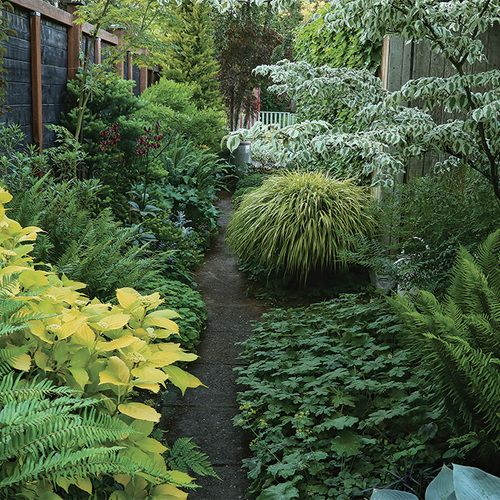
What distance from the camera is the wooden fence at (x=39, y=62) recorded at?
17.3 ft

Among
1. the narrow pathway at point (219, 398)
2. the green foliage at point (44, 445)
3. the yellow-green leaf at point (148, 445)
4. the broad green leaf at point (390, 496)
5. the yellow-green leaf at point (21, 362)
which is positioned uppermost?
the yellow-green leaf at point (21, 362)

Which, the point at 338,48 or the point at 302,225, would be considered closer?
the point at 302,225

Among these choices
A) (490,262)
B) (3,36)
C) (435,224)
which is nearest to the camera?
(490,262)

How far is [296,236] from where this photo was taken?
5.81 metres

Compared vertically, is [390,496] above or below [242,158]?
below

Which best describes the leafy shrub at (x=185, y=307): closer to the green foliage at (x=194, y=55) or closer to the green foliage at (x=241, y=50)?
the green foliage at (x=194, y=55)

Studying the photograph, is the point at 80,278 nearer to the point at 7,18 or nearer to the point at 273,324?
the point at 273,324

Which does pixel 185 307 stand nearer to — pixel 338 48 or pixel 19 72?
pixel 19 72

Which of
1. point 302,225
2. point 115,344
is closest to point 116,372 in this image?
point 115,344

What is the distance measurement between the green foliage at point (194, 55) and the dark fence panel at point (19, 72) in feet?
26.5

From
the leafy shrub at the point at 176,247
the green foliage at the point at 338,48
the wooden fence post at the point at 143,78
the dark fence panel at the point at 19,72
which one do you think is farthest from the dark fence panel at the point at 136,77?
the dark fence panel at the point at 19,72

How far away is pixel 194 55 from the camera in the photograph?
1373 cm

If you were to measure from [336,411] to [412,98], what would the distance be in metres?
1.82

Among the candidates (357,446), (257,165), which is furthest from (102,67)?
(257,165)
